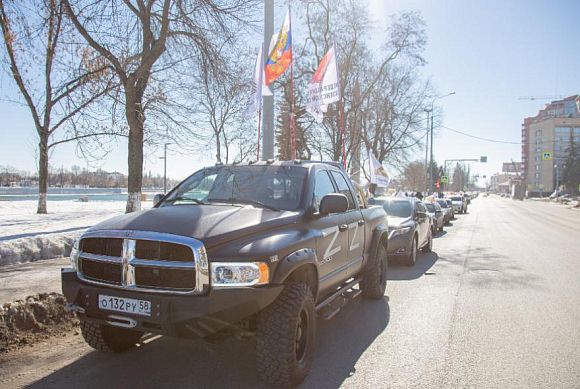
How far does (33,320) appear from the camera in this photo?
16.4 ft

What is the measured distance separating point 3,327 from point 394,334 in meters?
4.12

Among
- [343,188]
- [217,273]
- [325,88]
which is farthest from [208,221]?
[325,88]

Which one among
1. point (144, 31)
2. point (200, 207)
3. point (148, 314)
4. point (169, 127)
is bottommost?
point (148, 314)

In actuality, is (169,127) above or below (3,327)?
above

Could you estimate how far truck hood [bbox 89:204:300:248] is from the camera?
3.50 m

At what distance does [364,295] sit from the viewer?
6664mm

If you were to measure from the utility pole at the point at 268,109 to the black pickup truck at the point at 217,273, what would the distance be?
679 centimetres

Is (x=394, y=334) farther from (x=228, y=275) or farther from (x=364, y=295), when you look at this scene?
(x=228, y=275)

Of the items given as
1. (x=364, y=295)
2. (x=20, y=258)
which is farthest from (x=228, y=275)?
(x=20, y=258)

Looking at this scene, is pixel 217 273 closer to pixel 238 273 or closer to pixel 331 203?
pixel 238 273

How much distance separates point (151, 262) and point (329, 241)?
1.91m

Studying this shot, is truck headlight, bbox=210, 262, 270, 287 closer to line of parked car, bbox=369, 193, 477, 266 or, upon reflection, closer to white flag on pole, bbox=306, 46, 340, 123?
line of parked car, bbox=369, 193, 477, 266

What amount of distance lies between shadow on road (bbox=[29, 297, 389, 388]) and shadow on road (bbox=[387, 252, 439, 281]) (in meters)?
3.82

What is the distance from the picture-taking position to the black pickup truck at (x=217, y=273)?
336 centimetres
